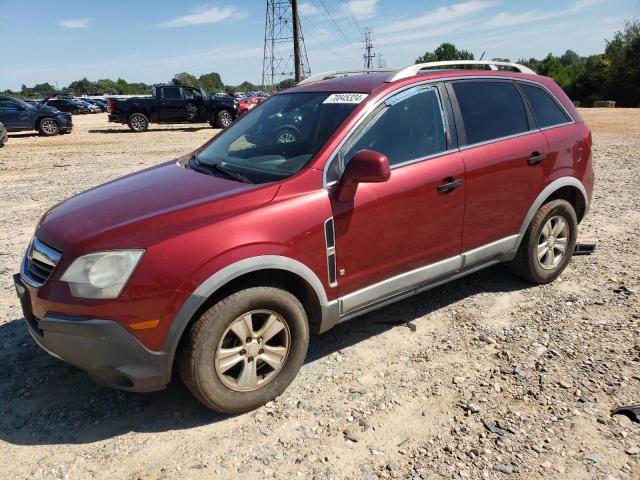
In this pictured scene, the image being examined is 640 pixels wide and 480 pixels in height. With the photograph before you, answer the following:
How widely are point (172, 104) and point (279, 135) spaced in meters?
19.5

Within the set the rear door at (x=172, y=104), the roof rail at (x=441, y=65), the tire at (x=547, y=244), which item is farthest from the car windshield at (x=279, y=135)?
the rear door at (x=172, y=104)

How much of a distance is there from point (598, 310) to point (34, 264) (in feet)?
13.0

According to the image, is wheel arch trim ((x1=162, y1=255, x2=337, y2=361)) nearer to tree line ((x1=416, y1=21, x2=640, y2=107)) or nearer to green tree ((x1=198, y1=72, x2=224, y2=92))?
tree line ((x1=416, y1=21, x2=640, y2=107))

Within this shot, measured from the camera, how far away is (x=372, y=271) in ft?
10.6

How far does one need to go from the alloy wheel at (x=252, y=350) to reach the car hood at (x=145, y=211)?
605 millimetres

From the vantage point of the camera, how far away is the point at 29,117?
764 inches

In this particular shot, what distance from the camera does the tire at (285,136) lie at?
11.4ft

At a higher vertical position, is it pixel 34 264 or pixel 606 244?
pixel 34 264

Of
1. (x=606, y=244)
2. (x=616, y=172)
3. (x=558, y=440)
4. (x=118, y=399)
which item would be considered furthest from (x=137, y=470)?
(x=616, y=172)

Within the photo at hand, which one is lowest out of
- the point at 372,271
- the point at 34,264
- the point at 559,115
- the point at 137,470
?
the point at 137,470

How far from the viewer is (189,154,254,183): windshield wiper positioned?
10.3 feet

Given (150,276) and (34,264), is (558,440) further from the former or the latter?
(34,264)

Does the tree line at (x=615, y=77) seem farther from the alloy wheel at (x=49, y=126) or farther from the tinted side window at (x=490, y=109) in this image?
the tinted side window at (x=490, y=109)

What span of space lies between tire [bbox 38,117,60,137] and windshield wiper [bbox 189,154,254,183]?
19206mm
